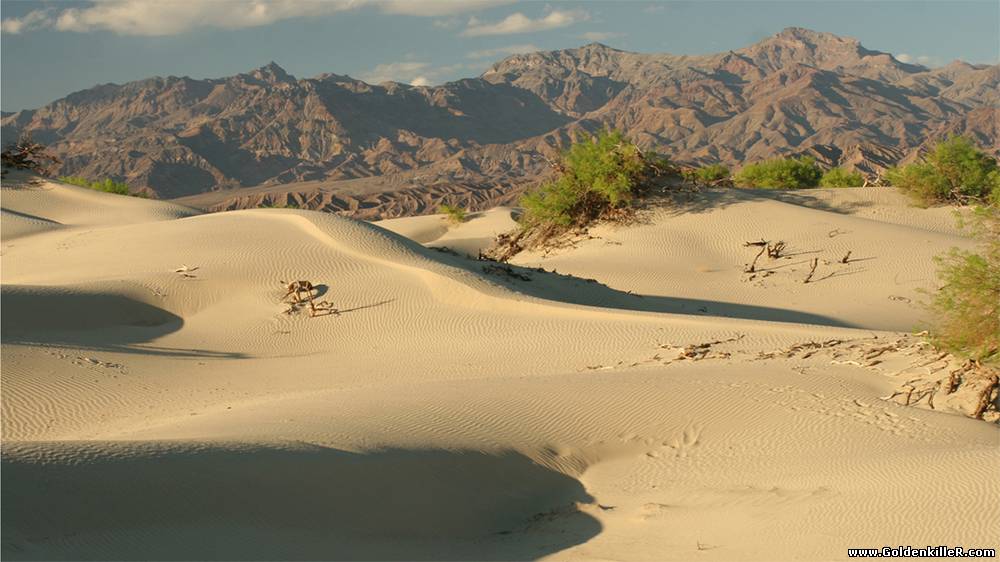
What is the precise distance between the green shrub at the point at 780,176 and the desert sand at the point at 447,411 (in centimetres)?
1449

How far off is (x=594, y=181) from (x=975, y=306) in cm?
1504

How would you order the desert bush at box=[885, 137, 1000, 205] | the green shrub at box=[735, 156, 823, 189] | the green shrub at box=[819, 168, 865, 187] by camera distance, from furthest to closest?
the green shrub at box=[735, 156, 823, 189]
the green shrub at box=[819, 168, 865, 187]
the desert bush at box=[885, 137, 1000, 205]

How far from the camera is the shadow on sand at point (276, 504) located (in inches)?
228

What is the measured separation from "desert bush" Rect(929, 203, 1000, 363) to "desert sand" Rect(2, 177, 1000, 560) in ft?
2.24

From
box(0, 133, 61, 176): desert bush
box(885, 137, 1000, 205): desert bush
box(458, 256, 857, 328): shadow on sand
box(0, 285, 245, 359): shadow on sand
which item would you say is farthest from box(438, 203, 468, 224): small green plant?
box(0, 285, 245, 359): shadow on sand

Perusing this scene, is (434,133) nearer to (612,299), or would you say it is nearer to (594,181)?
(594,181)

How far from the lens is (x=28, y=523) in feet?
18.5

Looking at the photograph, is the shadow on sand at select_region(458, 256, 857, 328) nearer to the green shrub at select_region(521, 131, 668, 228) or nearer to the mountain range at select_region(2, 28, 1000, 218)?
the green shrub at select_region(521, 131, 668, 228)

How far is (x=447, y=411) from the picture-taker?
9.48 m

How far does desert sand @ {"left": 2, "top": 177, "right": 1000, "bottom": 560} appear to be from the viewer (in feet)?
20.6

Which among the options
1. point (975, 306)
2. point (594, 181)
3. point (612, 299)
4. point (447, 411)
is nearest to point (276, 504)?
point (447, 411)

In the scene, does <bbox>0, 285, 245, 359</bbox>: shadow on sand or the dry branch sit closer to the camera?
<bbox>0, 285, 245, 359</bbox>: shadow on sand

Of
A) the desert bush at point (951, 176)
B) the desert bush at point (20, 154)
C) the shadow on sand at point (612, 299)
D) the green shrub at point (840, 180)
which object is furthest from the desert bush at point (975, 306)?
the desert bush at point (20, 154)

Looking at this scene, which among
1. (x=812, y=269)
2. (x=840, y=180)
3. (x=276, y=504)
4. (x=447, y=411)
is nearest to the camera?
(x=276, y=504)
